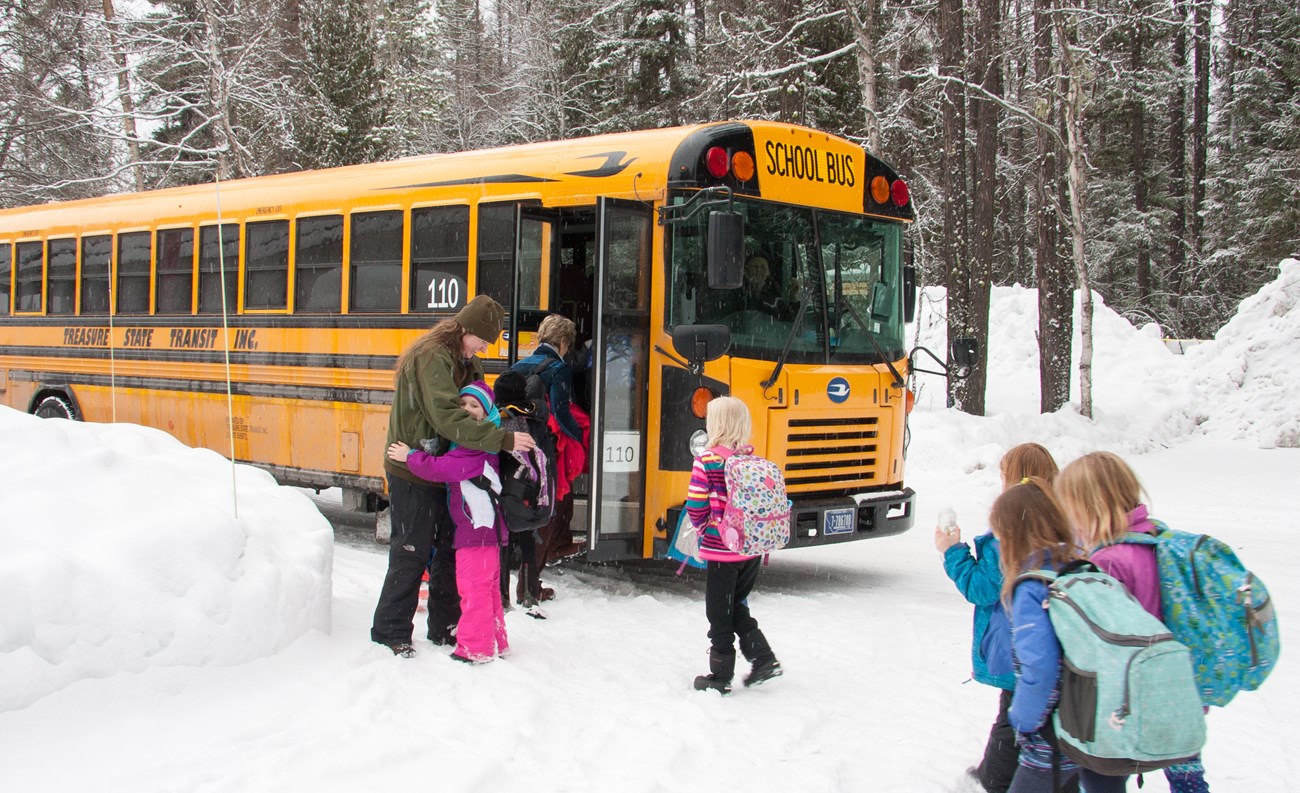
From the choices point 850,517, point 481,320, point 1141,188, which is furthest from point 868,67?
point 1141,188

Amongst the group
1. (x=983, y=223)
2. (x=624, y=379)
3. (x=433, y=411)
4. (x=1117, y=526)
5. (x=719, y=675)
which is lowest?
(x=719, y=675)

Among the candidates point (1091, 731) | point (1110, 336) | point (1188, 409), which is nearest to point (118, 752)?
point (1091, 731)

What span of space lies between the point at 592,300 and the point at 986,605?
4.20 m

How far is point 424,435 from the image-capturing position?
5.12 meters

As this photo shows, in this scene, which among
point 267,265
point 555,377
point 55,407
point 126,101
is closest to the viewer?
point 555,377

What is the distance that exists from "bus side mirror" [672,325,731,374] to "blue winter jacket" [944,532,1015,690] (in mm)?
2679

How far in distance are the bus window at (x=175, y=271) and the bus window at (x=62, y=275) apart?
1431 mm

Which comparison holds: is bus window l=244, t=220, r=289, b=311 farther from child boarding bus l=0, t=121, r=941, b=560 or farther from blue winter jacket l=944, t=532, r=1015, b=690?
blue winter jacket l=944, t=532, r=1015, b=690

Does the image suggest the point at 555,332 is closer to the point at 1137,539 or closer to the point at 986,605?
the point at 986,605

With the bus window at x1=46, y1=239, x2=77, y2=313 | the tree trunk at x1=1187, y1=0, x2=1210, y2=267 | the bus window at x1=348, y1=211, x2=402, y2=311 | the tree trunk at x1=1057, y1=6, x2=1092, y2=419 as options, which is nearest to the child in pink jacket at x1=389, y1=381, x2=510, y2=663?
the bus window at x1=348, y1=211, x2=402, y2=311

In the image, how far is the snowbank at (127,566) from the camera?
3.59 meters

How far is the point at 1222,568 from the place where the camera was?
3.13 m

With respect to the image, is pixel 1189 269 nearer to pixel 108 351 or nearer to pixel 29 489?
pixel 108 351

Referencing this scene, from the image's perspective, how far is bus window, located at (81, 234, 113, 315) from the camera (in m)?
10.3
